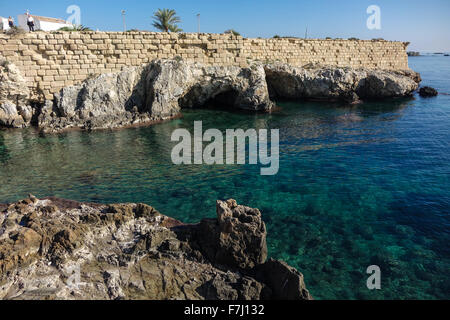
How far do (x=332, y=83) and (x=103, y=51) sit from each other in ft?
54.7

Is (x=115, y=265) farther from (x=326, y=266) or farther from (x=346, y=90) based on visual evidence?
(x=346, y=90)

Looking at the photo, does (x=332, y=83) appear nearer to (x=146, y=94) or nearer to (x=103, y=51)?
(x=146, y=94)

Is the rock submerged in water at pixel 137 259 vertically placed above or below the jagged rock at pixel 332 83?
below

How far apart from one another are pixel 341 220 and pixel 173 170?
5.89m

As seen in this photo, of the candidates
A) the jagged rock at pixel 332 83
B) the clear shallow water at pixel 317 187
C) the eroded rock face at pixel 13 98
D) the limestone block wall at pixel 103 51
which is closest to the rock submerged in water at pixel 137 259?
the clear shallow water at pixel 317 187

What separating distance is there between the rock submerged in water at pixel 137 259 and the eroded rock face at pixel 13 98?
13.4 meters

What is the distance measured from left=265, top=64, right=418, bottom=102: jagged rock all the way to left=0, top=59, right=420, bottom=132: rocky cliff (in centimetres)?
8

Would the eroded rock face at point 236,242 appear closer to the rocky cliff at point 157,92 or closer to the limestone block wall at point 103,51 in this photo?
the rocky cliff at point 157,92

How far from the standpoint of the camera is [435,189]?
29.7 feet

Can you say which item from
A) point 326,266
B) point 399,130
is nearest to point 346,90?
point 399,130

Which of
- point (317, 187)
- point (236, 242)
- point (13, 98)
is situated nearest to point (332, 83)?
point (317, 187)

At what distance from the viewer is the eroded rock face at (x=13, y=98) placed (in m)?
16.5

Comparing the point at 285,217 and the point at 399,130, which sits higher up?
the point at 399,130

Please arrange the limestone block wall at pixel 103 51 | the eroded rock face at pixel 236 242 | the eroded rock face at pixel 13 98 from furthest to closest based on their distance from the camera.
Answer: the limestone block wall at pixel 103 51 → the eroded rock face at pixel 13 98 → the eroded rock face at pixel 236 242
